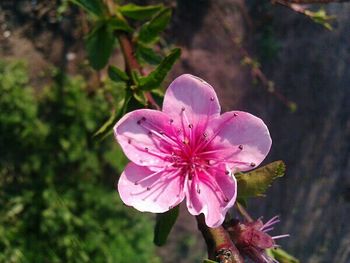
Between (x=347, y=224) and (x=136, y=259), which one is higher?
(x=347, y=224)

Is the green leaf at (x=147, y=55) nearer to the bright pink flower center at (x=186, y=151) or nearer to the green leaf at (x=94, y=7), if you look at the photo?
the green leaf at (x=94, y=7)

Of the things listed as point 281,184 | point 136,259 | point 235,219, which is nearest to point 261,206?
point 281,184

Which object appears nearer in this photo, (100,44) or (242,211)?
(242,211)

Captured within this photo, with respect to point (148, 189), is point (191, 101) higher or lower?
higher

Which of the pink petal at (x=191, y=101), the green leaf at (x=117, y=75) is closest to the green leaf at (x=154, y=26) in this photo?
the green leaf at (x=117, y=75)

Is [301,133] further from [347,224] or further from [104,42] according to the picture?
[104,42]

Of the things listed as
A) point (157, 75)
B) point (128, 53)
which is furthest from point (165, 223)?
point (128, 53)

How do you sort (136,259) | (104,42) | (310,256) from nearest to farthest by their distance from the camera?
(104,42) → (136,259) → (310,256)

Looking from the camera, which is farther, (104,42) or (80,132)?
(80,132)

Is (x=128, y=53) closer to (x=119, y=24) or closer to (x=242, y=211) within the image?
(x=119, y=24)
